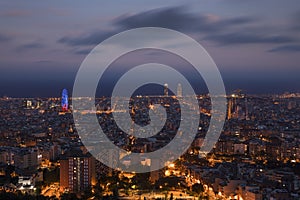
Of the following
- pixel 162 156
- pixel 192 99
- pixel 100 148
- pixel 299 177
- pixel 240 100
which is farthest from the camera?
pixel 240 100

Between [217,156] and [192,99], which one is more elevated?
[192,99]

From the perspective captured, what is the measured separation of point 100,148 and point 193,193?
4.90ft

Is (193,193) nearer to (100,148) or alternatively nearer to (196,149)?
(100,148)

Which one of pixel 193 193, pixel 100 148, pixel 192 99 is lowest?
pixel 193 193

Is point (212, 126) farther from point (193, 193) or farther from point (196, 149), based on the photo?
point (193, 193)

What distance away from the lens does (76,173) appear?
→ 18.6ft

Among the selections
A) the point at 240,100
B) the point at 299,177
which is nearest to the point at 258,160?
the point at 299,177

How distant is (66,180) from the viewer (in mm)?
5660

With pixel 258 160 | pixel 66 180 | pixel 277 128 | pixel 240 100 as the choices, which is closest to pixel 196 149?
pixel 258 160

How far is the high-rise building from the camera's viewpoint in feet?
18.4

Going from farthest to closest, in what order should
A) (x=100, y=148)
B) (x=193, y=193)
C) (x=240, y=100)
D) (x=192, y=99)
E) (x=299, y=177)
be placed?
(x=240, y=100) → (x=192, y=99) → (x=100, y=148) → (x=299, y=177) → (x=193, y=193)

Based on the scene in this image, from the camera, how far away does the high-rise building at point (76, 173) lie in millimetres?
5621

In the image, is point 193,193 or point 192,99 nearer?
point 193,193

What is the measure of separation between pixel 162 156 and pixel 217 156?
1.68 metres
